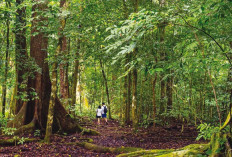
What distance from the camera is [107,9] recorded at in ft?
34.9

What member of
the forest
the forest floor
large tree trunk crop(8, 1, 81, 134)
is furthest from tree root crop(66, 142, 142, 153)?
large tree trunk crop(8, 1, 81, 134)

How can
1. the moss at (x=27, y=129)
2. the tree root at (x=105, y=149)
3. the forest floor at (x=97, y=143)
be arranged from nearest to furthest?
the forest floor at (x=97, y=143)
the tree root at (x=105, y=149)
the moss at (x=27, y=129)

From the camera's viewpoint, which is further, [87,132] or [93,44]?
[87,132]

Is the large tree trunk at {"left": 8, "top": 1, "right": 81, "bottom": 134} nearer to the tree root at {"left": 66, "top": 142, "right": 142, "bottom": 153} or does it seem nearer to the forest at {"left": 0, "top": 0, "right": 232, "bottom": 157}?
the forest at {"left": 0, "top": 0, "right": 232, "bottom": 157}

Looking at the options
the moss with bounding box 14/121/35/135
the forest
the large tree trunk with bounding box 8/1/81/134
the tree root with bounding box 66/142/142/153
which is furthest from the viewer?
the large tree trunk with bounding box 8/1/81/134

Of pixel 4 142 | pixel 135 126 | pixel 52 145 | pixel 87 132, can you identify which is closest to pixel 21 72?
pixel 4 142

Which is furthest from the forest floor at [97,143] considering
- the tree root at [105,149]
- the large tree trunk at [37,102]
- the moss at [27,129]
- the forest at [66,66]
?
the large tree trunk at [37,102]

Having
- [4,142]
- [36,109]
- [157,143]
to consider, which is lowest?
[157,143]

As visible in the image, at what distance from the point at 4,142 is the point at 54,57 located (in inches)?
156

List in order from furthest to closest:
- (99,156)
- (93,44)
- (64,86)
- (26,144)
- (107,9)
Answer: (64,86)
(107,9)
(93,44)
(26,144)
(99,156)

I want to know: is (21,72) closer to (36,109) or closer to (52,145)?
(36,109)

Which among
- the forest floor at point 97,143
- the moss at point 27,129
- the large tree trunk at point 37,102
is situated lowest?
the forest floor at point 97,143

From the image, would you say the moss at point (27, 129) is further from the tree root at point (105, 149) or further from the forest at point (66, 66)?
the tree root at point (105, 149)

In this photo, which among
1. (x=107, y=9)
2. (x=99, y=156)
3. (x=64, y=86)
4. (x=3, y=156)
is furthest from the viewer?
(x=64, y=86)
